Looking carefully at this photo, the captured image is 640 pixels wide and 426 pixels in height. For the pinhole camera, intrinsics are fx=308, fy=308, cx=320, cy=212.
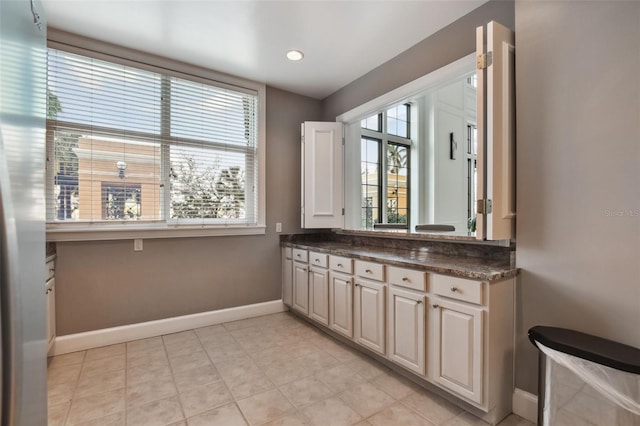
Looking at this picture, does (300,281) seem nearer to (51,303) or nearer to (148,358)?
(148,358)

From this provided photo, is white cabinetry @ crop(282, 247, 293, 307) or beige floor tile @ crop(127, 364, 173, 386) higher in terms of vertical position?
white cabinetry @ crop(282, 247, 293, 307)

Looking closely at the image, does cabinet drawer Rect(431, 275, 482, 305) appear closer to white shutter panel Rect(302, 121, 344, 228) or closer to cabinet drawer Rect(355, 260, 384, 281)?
cabinet drawer Rect(355, 260, 384, 281)

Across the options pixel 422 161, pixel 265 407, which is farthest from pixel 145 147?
pixel 422 161

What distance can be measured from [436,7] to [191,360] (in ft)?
11.0

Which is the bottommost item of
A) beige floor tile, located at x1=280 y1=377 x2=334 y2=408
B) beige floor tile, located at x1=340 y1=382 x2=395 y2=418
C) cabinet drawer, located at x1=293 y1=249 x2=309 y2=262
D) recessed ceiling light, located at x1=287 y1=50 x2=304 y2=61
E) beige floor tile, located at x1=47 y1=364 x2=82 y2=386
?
beige floor tile, located at x1=340 y1=382 x2=395 y2=418

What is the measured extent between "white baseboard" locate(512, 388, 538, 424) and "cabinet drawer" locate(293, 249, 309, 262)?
2.03 meters

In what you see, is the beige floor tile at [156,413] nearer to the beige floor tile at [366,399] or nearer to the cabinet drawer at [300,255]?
the beige floor tile at [366,399]

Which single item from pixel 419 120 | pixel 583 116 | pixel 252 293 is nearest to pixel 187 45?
pixel 252 293

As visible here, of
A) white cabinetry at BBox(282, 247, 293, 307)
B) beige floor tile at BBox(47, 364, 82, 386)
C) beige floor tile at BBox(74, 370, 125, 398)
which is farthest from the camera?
white cabinetry at BBox(282, 247, 293, 307)

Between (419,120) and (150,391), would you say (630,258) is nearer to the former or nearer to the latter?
(150,391)

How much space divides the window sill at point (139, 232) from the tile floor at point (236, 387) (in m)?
0.99

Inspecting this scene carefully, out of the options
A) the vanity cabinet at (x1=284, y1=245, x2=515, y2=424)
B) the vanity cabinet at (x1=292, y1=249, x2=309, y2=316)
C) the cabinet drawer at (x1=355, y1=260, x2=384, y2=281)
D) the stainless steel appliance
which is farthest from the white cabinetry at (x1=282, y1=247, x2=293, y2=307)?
the stainless steel appliance

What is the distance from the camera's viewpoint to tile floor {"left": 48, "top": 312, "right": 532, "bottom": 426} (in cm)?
182

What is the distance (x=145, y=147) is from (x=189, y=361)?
203 centimetres
